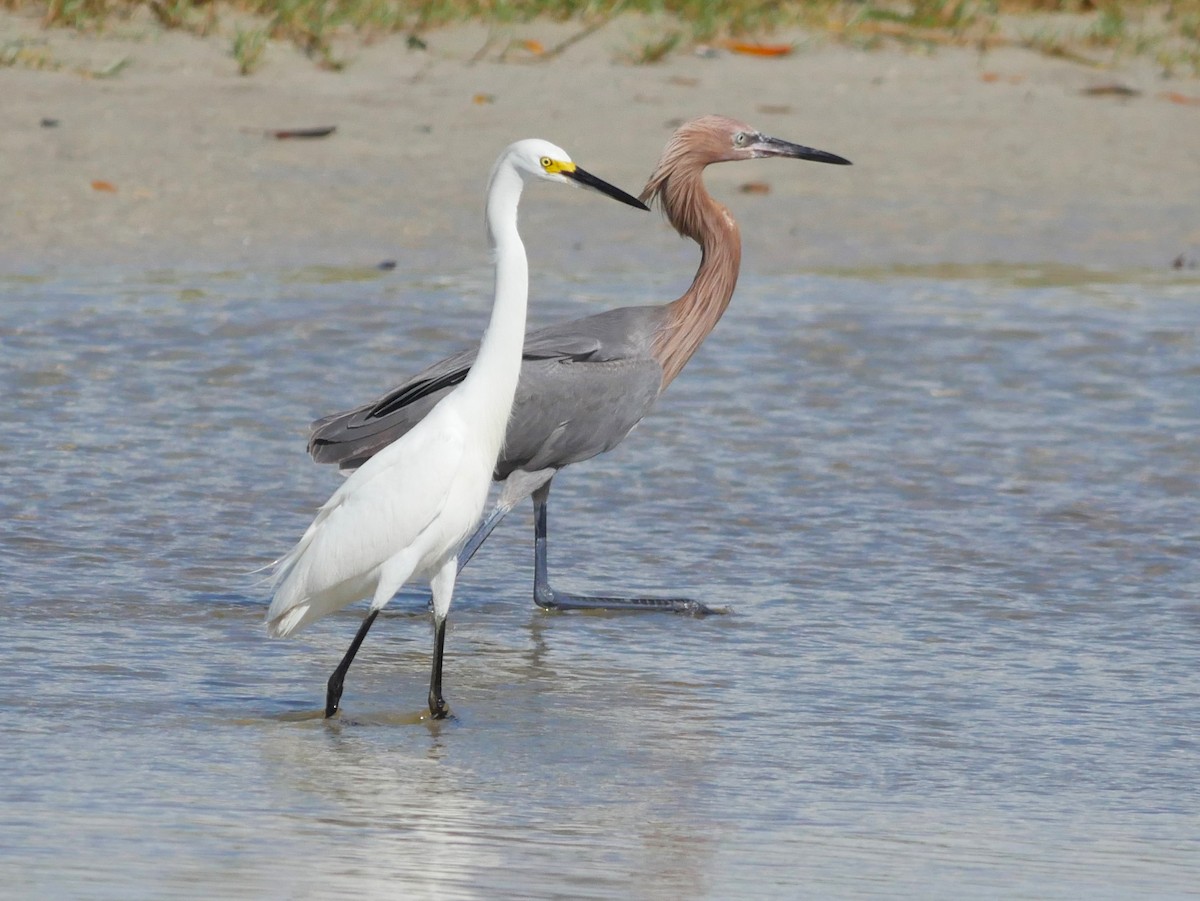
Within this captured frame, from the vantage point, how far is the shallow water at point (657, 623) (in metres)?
4.00

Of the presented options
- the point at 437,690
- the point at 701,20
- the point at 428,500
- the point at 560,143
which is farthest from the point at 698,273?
the point at 701,20

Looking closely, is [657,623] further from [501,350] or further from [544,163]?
[544,163]

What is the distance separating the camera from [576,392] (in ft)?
20.7

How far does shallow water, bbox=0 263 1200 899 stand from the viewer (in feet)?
13.1

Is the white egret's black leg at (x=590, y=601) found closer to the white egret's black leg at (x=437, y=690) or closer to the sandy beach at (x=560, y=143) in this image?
the white egret's black leg at (x=437, y=690)

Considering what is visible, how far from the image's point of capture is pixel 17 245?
9.52 metres

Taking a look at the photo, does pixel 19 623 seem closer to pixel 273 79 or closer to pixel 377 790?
pixel 377 790

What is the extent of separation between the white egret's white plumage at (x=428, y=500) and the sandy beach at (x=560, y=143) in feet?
15.7

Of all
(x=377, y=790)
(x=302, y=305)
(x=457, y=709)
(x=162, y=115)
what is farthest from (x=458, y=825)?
(x=162, y=115)

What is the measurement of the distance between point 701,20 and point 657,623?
7006 mm

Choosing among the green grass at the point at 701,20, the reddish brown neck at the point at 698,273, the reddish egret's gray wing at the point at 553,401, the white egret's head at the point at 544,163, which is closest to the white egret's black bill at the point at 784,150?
the reddish brown neck at the point at 698,273

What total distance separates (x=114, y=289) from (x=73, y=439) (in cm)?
211

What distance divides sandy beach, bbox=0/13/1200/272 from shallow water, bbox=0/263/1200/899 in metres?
0.47

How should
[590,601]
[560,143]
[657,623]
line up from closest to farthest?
1. [657,623]
2. [590,601]
3. [560,143]
